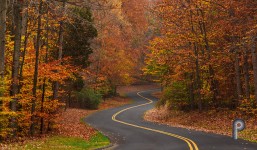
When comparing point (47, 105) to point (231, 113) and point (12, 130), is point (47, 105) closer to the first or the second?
point (12, 130)

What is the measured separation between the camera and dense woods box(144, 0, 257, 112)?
24.3m

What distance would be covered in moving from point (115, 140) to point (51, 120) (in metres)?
4.45

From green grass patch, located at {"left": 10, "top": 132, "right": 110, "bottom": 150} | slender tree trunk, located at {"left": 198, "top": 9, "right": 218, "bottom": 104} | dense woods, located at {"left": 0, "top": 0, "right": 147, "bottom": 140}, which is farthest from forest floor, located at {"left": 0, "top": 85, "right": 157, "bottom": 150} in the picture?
slender tree trunk, located at {"left": 198, "top": 9, "right": 218, "bottom": 104}

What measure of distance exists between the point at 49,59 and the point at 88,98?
19752 mm

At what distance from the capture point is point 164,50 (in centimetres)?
2759

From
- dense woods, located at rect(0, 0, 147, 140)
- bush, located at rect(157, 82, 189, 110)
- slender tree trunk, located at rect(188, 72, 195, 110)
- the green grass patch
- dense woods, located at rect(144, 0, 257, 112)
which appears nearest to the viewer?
the green grass patch

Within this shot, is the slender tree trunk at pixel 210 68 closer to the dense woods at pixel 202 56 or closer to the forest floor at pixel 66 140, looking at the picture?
the dense woods at pixel 202 56

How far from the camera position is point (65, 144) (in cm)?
1619

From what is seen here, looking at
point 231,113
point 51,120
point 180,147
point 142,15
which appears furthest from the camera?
point 142,15

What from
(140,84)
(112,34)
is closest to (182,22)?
(112,34)

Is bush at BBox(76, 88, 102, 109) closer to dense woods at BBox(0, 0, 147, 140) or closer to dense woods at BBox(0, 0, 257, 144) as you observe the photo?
dense woods at BBox(0, 0, 147, 140)

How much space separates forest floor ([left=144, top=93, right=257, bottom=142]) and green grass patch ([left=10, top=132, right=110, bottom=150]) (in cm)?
790

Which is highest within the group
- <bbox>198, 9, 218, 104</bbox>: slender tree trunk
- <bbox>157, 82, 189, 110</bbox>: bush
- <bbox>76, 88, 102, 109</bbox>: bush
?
<bbox>198, 9, 218, 104</bbox>: slender tree trunk

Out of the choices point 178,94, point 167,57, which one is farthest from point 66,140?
point 178,94
